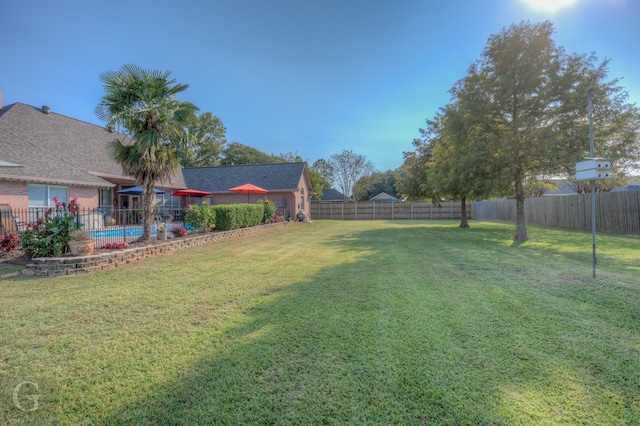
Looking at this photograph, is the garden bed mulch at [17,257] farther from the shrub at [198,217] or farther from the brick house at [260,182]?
the brick house at [260,182]

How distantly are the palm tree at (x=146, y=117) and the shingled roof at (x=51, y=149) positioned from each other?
5.05 metres

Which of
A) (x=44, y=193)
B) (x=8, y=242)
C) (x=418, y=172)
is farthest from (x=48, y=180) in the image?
(x=418, y=172)

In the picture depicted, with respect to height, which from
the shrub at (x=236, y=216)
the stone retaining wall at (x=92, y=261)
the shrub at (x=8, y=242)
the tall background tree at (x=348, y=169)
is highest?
the tall background tree at (x=348, y=169)

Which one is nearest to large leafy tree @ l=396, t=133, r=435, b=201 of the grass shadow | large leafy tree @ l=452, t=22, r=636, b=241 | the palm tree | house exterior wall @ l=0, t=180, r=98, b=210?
large leafy tree @ l=452, t=22, r=636, b=241

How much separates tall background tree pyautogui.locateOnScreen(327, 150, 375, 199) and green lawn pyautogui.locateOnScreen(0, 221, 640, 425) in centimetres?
4258

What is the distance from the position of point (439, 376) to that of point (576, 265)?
21.8 feet

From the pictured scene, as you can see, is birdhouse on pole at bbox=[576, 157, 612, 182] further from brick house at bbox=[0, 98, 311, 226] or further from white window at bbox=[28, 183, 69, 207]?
white window at bbox=[28, 183, 69, 207]

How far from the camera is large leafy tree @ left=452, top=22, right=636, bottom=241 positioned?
10285 mm

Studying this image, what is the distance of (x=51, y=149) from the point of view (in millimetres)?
14078

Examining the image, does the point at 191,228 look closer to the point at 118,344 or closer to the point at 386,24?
the point at 118,344

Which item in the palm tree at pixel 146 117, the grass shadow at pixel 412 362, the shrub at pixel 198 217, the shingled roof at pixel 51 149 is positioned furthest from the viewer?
the shingled roof at pixel 51 149

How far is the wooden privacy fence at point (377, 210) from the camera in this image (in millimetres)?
30547

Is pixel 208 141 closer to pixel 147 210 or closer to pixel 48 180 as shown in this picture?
pixel 48 180

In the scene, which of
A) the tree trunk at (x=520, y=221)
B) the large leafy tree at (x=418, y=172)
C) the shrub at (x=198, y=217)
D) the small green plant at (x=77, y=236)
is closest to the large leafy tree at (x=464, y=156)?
the tree trunk at (x=520, y=221)
